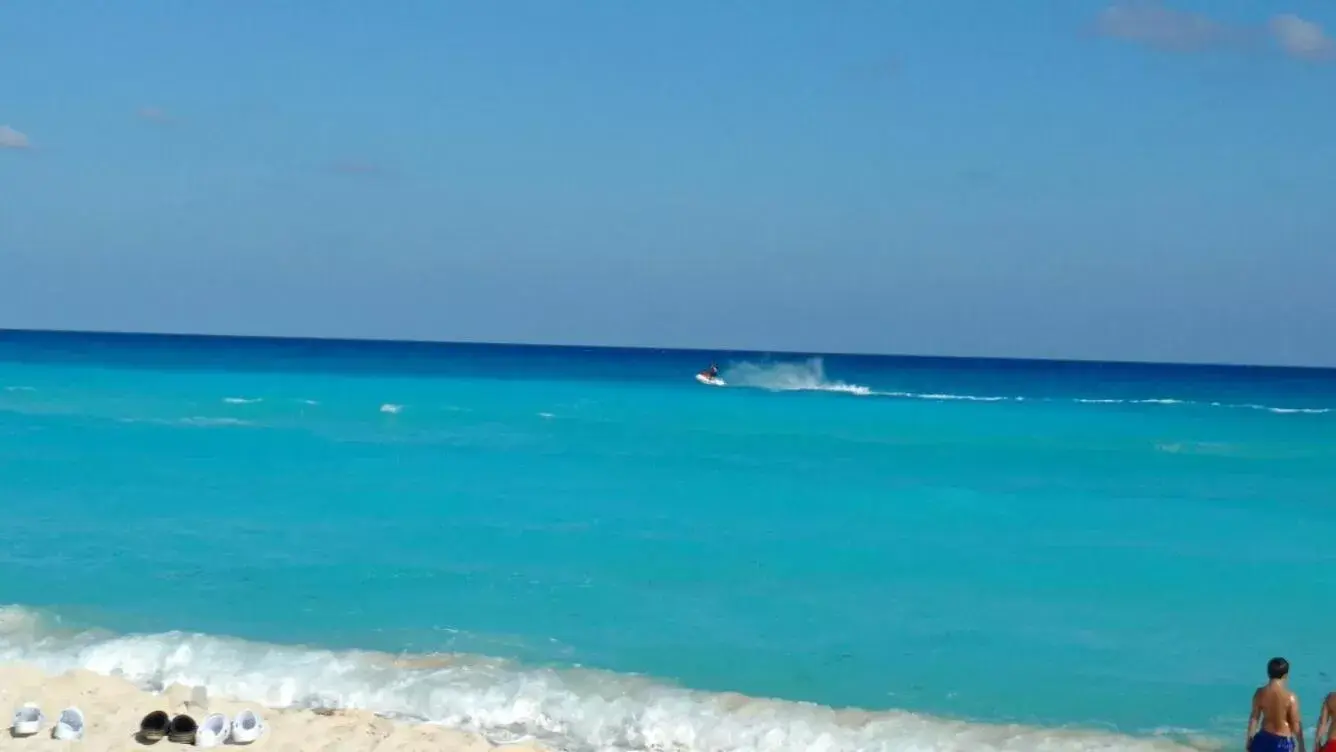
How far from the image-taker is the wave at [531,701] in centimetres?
922

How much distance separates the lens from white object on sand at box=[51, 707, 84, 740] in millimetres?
7863

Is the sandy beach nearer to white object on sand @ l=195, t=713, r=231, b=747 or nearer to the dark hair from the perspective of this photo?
white object on sand @ l=195, t=713, r=231, b=747

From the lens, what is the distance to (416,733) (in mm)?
8500

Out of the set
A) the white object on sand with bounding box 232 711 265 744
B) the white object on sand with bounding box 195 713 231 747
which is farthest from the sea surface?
the white object on sand with bounding box 195 713 231 747

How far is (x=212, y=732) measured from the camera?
782 centimetres

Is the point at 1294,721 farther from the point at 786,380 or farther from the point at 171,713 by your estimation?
the point at 786,380

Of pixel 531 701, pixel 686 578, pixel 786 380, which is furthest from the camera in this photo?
pixel 786 380

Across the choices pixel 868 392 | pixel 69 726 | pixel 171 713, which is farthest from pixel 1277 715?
pixel 868 392

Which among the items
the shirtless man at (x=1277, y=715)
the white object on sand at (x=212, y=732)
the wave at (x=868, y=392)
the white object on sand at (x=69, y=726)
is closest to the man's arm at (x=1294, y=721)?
the shirtless man at (x=1277, y=715)

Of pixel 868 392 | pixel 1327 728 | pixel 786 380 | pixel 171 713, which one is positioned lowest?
pixel 171 713

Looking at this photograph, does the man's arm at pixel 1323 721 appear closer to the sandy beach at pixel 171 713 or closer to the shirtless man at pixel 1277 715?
the shirtless man at pixel 1277 715

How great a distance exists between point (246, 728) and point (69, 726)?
43.5 inches

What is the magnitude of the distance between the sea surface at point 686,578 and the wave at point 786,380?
105 ft

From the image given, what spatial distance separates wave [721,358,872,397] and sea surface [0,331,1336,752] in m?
31.9
